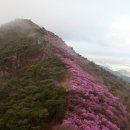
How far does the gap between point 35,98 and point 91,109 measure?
4.82 meters

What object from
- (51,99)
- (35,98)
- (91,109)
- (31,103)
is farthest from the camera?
(91,109)

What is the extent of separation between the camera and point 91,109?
97.8ft

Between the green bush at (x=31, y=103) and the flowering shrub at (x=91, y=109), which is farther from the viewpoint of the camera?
the flowering shrub at (x=91, y=109)

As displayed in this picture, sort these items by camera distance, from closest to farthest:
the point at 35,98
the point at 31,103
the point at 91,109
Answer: the point at 31,103, the point at 35,98, the point at 91,109

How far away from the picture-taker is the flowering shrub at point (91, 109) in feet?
86.6

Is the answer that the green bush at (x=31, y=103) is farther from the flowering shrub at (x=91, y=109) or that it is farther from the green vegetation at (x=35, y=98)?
the flowering shrub at (x=91, y=109)

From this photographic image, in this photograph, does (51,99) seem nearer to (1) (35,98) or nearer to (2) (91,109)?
(1) (35,98)

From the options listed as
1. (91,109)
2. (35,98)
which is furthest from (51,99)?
(91,109)

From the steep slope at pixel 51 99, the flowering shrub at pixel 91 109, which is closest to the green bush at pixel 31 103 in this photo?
the steep slope at pixel 51 99

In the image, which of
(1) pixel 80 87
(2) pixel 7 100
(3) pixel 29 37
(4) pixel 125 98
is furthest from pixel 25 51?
(2) pixel 7 100

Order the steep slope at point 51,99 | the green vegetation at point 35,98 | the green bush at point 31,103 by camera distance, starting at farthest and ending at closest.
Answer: the steep slope at point 51,99
the green vegetation at point 35,98
the green bush at point 31,103

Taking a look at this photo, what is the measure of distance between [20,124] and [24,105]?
3.50 m

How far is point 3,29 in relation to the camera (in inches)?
2707

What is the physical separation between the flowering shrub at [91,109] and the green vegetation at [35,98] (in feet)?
3.79
